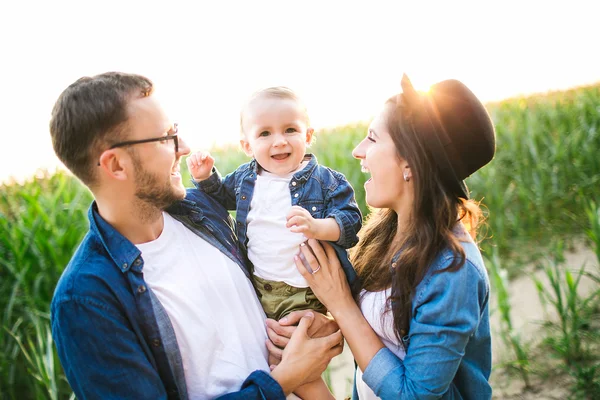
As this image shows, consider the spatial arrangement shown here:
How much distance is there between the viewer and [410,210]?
2.05m

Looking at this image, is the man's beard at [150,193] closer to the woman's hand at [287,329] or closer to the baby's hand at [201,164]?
the baby's hand at [201,164]

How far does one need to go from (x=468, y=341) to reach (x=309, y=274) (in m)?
0.69

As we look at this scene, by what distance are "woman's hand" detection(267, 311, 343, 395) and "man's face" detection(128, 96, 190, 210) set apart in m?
0.75

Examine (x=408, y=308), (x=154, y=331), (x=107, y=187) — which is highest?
(x=107, y=187)

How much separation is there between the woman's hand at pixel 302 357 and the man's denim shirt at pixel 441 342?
0.21 meters

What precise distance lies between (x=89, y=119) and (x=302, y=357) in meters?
1.23

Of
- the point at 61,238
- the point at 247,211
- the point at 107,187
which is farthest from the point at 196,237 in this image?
the point at 61,238

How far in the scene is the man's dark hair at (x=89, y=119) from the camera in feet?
5.69

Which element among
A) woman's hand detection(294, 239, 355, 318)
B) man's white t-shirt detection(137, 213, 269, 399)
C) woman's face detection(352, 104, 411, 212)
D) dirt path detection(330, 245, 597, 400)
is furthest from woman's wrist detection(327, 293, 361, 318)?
dirt path detection(330, 245, 597, 400)

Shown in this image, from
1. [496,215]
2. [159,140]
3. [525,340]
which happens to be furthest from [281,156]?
[496,215]

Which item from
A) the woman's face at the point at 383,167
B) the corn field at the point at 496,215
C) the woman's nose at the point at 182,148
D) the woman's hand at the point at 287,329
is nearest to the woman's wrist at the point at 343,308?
the woman's hand at the point at 287,329

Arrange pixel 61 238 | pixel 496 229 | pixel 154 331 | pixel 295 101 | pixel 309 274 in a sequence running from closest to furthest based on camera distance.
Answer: pixel 154 331 → pixel 309 274 → pixel 295 101 → pixel 61 238 → pixel 496 229

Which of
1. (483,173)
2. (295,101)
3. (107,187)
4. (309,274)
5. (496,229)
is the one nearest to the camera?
(107,187)

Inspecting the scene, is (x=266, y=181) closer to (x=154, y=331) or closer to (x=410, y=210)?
(x=410, y=210)
